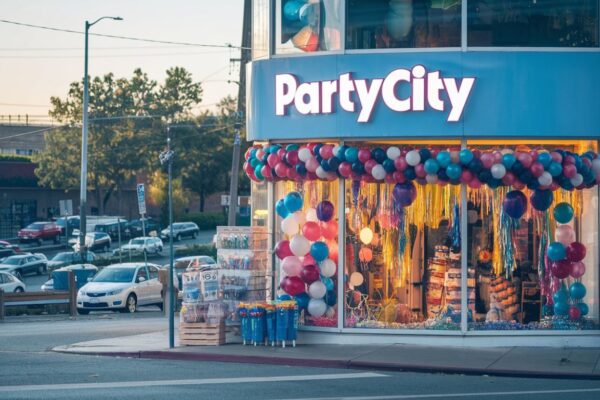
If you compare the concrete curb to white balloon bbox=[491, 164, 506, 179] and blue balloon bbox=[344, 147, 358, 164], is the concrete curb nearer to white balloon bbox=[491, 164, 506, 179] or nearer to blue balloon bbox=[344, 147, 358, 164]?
blue balloon bbox=[344, 147, 358, 164]

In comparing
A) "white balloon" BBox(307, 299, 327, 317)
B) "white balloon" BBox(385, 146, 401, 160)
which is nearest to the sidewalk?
"white balloon" BBox(307, 299, 327, 317)

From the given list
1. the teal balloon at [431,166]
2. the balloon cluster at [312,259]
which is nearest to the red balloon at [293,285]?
the balloon cluster at [312,259]

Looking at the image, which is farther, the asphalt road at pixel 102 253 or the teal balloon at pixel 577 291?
the asphalt road at pixel 102 253

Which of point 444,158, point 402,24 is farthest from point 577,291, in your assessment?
point 402,24

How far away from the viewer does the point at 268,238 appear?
20984mm

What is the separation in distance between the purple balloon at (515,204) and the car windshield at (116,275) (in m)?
17.5

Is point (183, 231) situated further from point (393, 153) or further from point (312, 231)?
point (393, 153)

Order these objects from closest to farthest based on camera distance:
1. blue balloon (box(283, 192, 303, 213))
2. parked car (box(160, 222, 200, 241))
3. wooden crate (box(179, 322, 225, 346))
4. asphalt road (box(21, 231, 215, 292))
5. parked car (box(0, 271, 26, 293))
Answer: wooden crate (box(179, 322, 225, 346)), blue balloon (box(283, 192, 303, 213)), parked car (box(0, 271, 26, 293)), asphalt road (box(21, 231, 215, 292)), parked car (box(160, 222, 200, 241))

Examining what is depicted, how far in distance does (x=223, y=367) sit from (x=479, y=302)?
4953 mm

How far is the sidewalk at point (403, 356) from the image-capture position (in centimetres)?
1675

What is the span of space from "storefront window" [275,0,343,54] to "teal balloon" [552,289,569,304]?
5.84 meters

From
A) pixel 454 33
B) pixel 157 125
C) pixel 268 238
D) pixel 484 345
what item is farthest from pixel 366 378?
pixel 157 125

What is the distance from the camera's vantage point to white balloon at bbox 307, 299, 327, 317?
66.0 ft

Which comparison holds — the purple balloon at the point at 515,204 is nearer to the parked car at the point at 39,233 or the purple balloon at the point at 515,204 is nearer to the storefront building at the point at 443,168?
the storefront building at the point at 443,168
